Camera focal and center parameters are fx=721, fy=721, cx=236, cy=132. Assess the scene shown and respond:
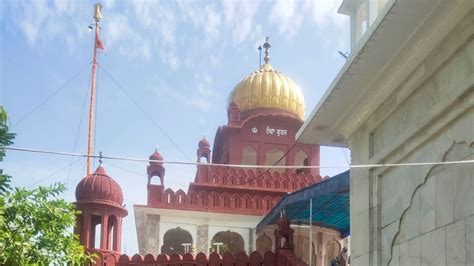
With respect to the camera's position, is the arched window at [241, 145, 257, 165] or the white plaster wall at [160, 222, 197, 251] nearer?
the white plaster wall at [160, 222, 197, 251]

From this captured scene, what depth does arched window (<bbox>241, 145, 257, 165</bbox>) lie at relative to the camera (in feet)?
73.2

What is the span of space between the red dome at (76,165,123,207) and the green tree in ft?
15.8

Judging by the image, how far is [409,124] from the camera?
6.14 meters

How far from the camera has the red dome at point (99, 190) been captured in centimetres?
1388

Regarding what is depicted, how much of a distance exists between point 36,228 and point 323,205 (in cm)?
708

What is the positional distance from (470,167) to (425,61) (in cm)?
107

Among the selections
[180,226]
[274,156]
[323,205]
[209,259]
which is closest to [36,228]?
[209,259]

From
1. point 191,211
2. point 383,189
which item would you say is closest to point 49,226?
point 383,189

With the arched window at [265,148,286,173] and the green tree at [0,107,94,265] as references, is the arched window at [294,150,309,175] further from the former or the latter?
the green tree at [0,107,94,265]

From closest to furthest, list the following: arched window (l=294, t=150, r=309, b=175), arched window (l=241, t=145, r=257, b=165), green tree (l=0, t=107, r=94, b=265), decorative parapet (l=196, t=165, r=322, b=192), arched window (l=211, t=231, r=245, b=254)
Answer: green tree (l=0, t=107, r=94, b=265), arched window (l=211, t=231, r=245, b=254), decorative parapet (l=196, t=165, r=322, b=192), arched window (l=241, t=145, r=257, b=165), arched window (l=294, t=150, r=309, b=175)

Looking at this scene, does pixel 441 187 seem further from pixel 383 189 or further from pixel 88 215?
pixel 88 215

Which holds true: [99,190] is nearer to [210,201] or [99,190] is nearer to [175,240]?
[210,201]

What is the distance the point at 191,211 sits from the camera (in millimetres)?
18734

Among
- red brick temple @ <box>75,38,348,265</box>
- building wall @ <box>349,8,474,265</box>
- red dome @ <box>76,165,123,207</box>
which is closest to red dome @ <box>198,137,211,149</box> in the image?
red brick temple @ <box>75,38,348,265</box>
